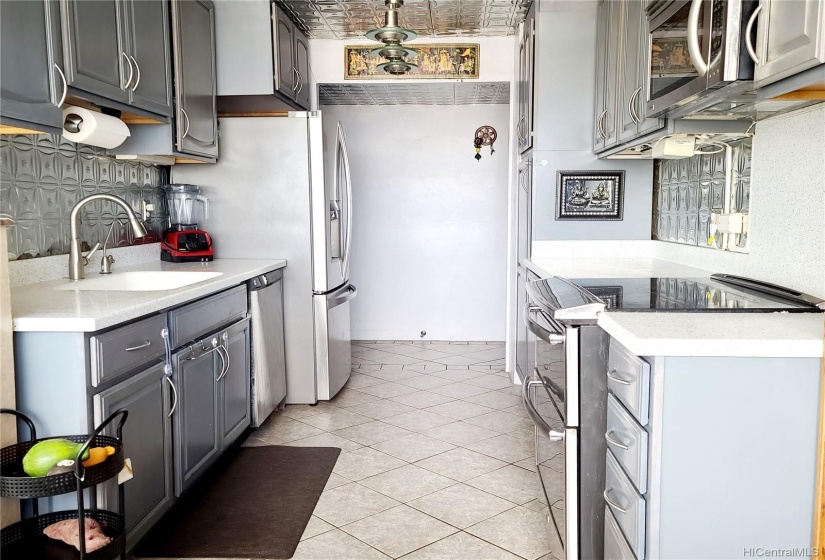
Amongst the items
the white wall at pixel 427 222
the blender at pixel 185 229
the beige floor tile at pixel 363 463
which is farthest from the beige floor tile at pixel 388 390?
the white wall at pixel 427 222

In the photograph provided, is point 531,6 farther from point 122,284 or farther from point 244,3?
point 122,284

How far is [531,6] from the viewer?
3.80 meters

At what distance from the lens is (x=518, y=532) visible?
233 cm

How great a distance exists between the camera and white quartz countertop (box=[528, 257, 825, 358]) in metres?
1.35

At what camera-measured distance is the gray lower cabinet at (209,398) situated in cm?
236

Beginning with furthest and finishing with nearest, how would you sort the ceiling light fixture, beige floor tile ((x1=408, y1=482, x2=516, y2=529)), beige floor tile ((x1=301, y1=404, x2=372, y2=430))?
beige floor tile ((x1=301, y1=404, x2=372, y2=430)) → the ceiling light fixture → beige floor tile ((x1=408, y1=482, x2=516, y2=529))

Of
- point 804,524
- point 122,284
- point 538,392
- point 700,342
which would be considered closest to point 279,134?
point 122,284

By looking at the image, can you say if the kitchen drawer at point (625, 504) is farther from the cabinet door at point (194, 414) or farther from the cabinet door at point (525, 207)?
the cabinet door at point (525, 207)

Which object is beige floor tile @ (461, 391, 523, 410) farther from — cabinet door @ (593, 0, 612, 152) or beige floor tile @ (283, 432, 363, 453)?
cabinet door @ (593, 0, 612, 152)

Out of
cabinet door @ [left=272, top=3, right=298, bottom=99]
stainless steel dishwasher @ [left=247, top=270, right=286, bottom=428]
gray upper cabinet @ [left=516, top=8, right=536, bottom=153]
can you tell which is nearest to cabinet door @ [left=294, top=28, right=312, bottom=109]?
cabinet door @ [left=272, top=3, right=298, bottom=99]

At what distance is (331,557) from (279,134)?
7.97ft

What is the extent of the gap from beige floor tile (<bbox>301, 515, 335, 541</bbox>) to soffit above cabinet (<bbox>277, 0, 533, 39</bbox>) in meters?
2.79

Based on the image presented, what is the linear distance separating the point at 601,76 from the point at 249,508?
2702mm

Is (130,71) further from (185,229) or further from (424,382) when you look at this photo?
(424,382)
